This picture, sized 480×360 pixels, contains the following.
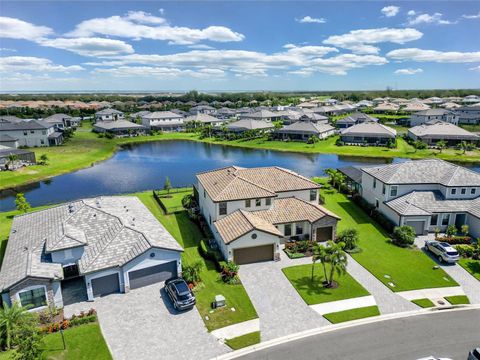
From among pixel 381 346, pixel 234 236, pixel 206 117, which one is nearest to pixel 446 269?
pixel 381 346

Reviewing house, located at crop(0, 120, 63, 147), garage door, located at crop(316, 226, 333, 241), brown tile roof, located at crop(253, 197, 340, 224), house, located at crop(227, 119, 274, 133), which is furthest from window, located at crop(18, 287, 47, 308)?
house, located at crop(227, 119, 274, 133)

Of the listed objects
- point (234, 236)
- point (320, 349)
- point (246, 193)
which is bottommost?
point (320, 349)

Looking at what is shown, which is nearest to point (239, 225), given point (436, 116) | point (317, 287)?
point (317, 287)

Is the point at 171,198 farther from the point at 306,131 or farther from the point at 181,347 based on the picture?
the point at 306,131

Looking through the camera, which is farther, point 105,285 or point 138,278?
point 138,278

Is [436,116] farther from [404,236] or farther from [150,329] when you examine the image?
[150,329]

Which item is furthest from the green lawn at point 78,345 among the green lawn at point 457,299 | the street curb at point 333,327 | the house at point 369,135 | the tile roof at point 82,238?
the house at point 369,135
